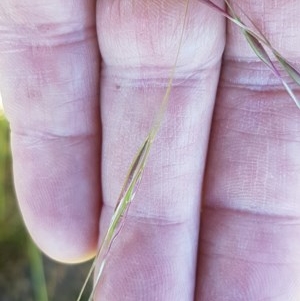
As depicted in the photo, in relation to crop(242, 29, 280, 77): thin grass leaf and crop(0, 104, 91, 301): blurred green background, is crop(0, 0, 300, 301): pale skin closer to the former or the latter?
crop(242, 29, 280, 77): thin grass leaf

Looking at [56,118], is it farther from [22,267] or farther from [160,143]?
[22,267]

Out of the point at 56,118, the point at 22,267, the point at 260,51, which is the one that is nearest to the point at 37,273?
the point at 22,267

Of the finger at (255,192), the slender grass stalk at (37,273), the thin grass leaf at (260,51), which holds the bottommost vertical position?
the slender grass stalk at (37,273)

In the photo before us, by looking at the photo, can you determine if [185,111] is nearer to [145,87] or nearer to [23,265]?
[145,87]

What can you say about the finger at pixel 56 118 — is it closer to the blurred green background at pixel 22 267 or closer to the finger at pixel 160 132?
the finger at pixel 160 132

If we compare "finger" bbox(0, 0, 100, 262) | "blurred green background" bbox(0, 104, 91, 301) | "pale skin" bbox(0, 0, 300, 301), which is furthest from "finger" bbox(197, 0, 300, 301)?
"blurred green background" bbox(0, 104, 91, 301)

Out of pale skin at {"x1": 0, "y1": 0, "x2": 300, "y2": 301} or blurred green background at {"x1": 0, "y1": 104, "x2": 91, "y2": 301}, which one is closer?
pale skin at {"x1": 0, "y1": 0, "x2": 300, "y2": 301}

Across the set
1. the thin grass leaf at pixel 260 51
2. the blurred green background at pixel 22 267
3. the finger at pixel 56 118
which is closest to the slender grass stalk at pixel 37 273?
the blurred green background at pixel 22 267
